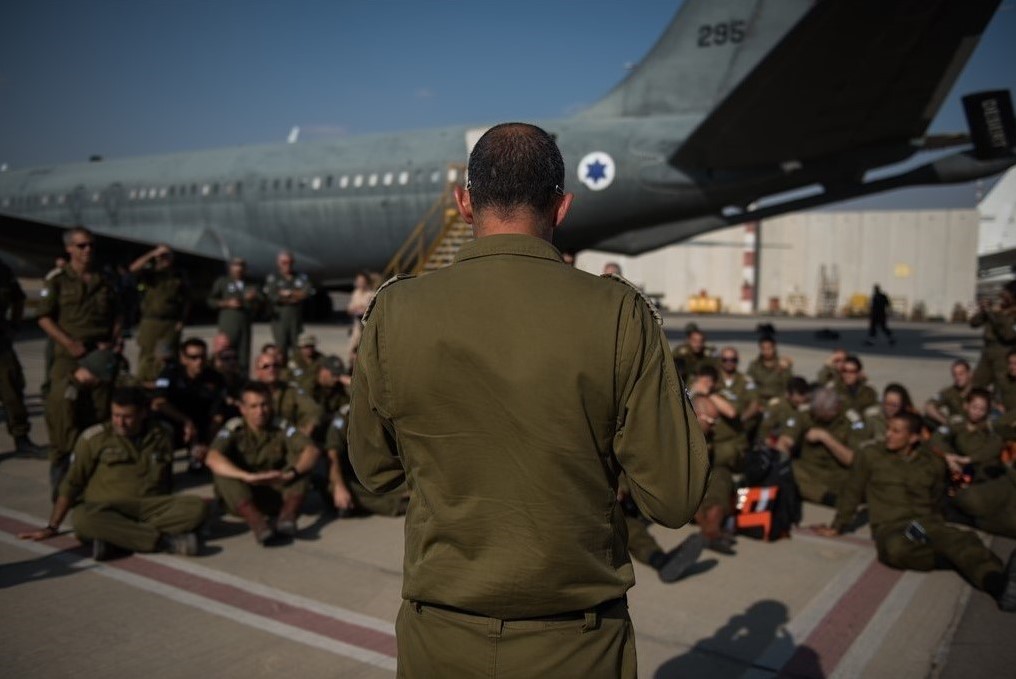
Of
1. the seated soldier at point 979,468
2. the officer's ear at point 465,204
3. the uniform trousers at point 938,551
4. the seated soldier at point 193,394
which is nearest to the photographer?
the officer's ear at point 465,204

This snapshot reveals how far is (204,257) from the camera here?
58.0 feet

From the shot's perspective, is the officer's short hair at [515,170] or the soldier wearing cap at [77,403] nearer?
the officer's short hair at [515,170]

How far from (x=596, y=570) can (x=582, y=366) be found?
430 millimetres

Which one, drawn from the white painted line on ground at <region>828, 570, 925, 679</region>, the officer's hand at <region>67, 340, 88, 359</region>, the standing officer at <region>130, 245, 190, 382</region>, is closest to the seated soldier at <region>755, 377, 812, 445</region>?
the white painted line on ground at <region>828, 570, 925, 679</region>

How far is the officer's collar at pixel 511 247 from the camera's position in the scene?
5.07ft

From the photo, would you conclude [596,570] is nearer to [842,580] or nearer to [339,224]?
[842,580]

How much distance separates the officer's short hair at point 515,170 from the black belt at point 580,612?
0.83m

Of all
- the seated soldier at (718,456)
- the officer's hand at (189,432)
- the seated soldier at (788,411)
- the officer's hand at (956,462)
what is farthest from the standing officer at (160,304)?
the officer's hand at (956,462)

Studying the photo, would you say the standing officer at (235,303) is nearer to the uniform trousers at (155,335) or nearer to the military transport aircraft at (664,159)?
the uniform trousers at (155,335)

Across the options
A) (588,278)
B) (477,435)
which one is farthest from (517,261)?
(477,435)

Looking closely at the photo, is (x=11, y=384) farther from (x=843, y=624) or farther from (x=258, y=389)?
(x=843, y=624)

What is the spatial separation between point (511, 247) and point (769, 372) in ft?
24.1

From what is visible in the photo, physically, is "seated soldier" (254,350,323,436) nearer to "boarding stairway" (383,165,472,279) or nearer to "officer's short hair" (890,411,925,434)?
"officer's short hair" (890,411,925,434)

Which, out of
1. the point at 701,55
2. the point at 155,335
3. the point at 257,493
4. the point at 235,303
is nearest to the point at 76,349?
the point at 155,335
